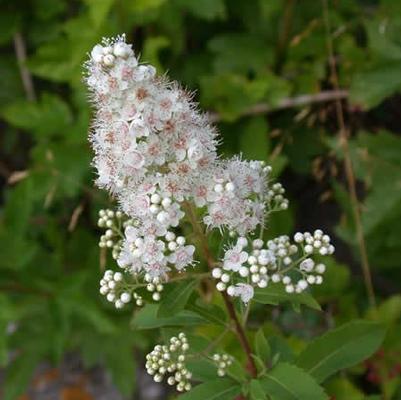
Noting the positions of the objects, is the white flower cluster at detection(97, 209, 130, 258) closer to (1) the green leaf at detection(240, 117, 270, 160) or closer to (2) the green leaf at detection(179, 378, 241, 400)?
(2) the green leaf at detection(179, 378, 241, 400)

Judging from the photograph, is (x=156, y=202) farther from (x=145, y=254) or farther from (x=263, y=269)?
(x=263, y=269)

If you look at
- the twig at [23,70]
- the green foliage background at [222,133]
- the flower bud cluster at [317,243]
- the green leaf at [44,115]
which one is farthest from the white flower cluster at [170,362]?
the twig at [23,70]

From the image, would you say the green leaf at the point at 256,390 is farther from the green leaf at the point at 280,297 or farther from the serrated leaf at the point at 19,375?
the serrated leaf at the point at 19,375

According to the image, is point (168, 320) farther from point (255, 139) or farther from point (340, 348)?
point (255, 139)

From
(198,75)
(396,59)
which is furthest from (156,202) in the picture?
(198,75)

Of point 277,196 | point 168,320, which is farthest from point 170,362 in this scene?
point 277,196
